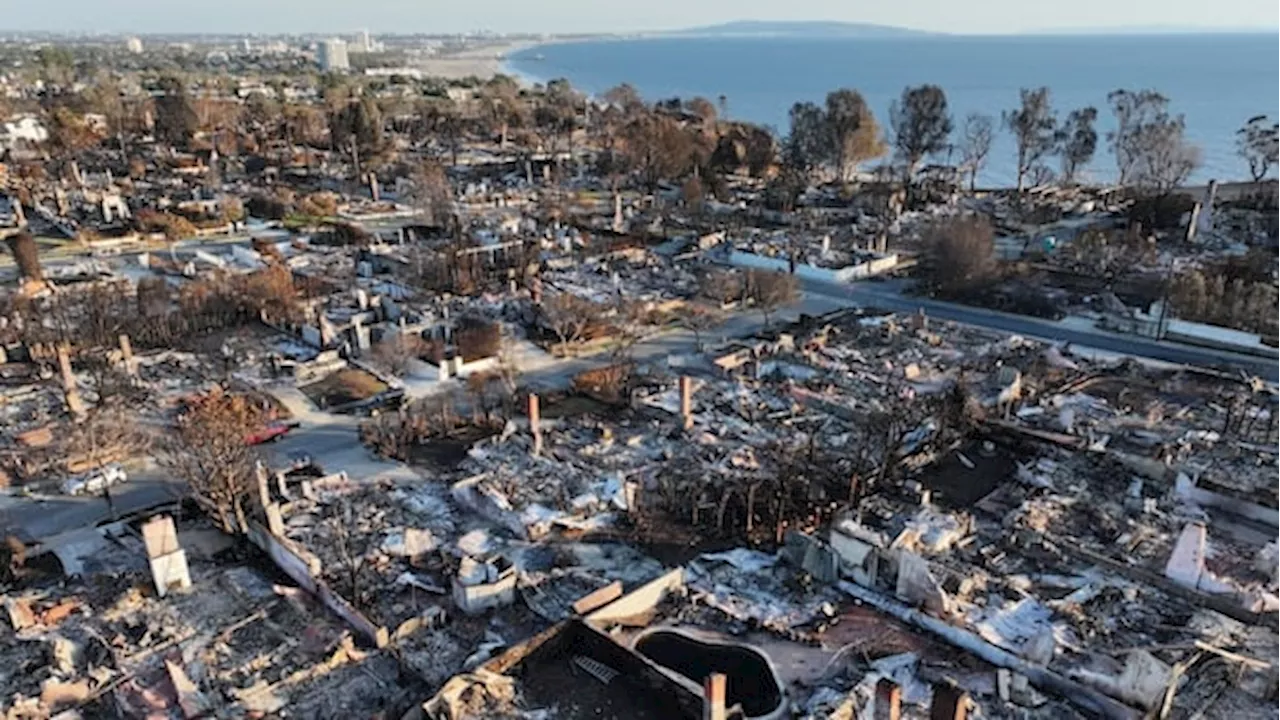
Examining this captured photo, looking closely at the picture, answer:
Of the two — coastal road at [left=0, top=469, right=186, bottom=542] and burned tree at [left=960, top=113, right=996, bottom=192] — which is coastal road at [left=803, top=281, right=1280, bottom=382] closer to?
coastal road at [left=0, top=469, right=186, bottom=542]

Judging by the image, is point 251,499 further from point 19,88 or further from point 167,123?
point 19,88

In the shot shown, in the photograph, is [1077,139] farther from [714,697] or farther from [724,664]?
[714,697]

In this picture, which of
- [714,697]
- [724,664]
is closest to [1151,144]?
[724,664]

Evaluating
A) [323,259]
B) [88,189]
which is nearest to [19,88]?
[88,189]

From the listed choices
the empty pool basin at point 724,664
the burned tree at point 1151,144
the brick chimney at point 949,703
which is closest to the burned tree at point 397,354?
the empty pool basin at point 724,664

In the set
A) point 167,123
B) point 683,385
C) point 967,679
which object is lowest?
point 967,679
